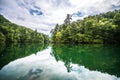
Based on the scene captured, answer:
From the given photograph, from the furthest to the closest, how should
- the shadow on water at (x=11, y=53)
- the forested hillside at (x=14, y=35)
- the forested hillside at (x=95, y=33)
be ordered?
the forested hillside at (x=14, y=35)
the forested hillside at (x=95, y=33)
the shadow on water at (x=11, y=53)

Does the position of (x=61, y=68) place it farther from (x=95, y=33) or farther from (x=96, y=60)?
(x=95, y=33)

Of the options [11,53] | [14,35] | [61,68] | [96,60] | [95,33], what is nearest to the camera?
[61,68]

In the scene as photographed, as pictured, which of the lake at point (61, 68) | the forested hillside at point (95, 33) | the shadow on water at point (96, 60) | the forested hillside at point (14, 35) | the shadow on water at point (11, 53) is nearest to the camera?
the lake at point (61, 68)

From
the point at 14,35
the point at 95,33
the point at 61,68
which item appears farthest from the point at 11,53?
the point at 14,35

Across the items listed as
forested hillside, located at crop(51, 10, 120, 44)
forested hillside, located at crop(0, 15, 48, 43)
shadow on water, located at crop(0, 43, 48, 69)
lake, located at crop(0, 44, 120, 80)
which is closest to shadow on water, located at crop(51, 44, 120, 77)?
lake, located at crop(0, 44, 120, 80)

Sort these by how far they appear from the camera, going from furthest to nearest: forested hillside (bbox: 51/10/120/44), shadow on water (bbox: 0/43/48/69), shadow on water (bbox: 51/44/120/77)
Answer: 1. forested hillside (bbox: 51/10/120/44)
2. shadow on water (bbox: 0/43/48/69)
3. shadow on water (bbox: 51/44/120/77)

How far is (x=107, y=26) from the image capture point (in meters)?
54.3

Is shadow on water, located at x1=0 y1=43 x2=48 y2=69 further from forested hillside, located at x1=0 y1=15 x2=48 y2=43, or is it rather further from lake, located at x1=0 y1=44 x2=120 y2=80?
forested hillside, located at x1=0 y1=15 x2=48 y2=43

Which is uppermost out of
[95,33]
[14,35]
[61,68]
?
[95,33]

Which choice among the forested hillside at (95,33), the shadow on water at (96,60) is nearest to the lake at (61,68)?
the shadow on water at (96,60)

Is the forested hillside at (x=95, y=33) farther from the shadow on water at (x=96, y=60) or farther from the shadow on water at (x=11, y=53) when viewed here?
the shadow on water at (x=11, y=53)

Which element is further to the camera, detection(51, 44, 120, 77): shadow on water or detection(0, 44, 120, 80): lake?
detection(51, 44, 120, 77): shadow on water

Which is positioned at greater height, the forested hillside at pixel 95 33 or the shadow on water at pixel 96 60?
the forested hillside at pixel 95 33

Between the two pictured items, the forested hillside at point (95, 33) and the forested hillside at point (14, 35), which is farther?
the forested hillside at point (14, 35)
